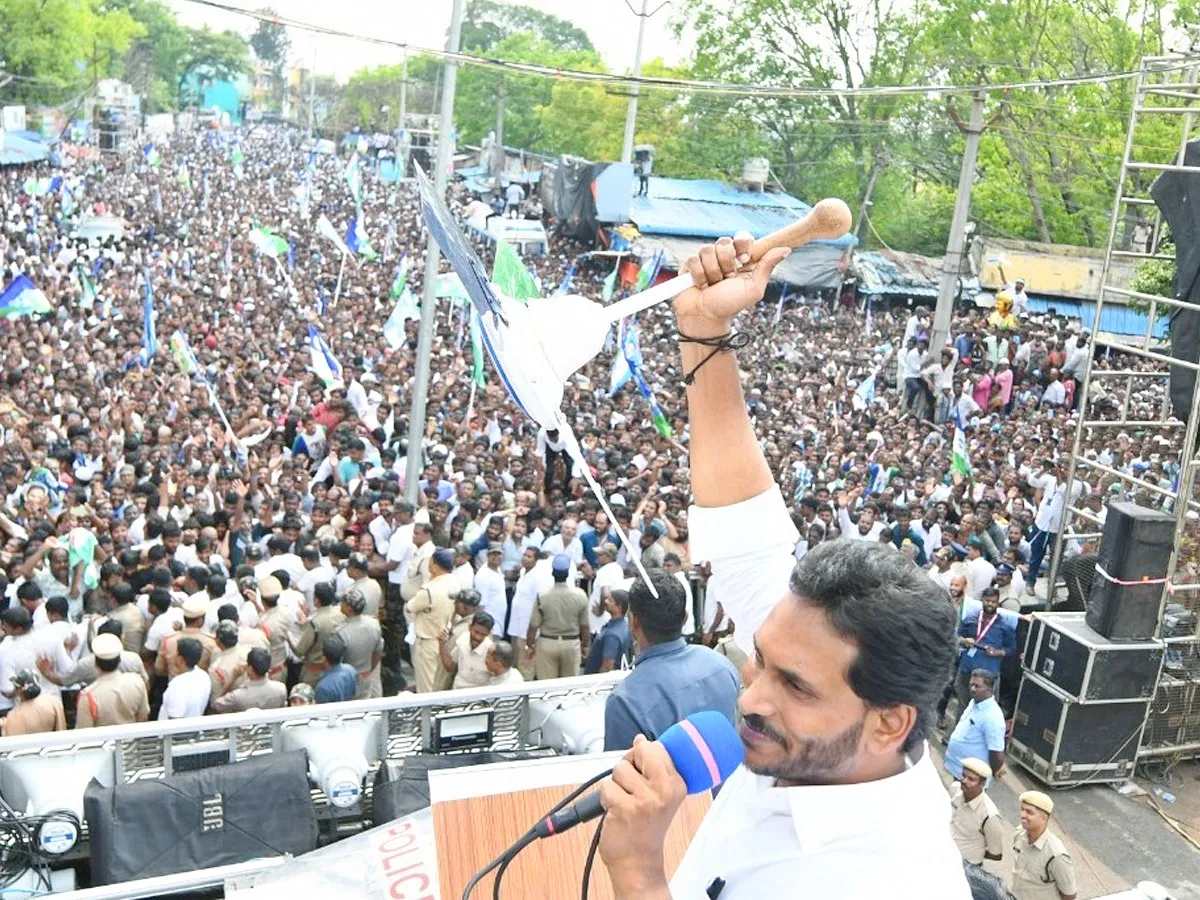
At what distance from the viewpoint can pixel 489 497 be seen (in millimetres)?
10703

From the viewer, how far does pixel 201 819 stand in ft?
15.6

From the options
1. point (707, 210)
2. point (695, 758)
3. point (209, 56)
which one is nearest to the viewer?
point (695, 758)

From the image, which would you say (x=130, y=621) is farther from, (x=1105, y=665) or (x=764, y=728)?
(x=764, y=728)

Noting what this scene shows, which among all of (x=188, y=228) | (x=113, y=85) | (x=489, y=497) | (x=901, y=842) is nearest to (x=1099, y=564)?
(x=489, y=497)

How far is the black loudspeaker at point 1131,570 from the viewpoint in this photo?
7.58 metres

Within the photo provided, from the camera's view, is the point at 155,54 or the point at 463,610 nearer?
the point at 463,610

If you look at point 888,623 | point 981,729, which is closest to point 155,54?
point 981,729

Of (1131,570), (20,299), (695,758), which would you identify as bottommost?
(1131,570)

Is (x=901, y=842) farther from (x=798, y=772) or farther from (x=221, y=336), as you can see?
(x=221, y=336)

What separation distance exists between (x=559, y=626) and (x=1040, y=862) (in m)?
3.38

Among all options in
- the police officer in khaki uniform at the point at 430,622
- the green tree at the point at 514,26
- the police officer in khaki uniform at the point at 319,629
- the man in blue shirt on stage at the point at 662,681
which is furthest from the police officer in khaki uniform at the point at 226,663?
the green tree at the point at 514,26

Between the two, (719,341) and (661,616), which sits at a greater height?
(719,341)

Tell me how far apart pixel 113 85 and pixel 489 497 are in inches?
2554

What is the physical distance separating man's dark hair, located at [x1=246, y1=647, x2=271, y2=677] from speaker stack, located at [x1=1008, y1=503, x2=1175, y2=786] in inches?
192
